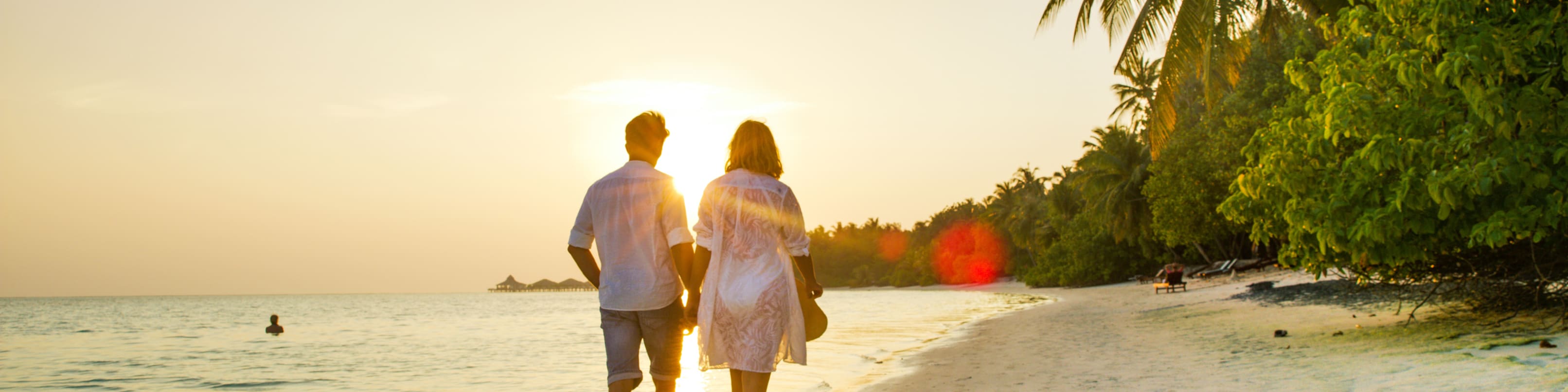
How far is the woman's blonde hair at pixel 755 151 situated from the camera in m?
3.50

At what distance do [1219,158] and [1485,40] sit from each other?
1837 cm

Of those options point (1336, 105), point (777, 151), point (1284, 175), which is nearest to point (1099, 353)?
point (1284, 175)

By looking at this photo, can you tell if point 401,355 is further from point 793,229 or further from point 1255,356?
point 793,229

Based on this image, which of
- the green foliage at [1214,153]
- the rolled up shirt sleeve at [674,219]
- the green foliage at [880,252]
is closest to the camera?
the rolled up shirt sleeve at [674,219]

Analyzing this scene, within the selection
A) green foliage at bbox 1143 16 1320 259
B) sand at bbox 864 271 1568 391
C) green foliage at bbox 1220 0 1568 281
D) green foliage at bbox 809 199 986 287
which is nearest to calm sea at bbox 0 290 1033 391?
sand at bbox 864 271 1568 391

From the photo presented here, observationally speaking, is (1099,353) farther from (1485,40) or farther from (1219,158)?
(1219,158)

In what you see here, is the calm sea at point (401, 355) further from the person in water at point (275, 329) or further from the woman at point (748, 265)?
the woman at point (748, 265)

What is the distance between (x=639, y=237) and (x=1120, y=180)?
118 feet

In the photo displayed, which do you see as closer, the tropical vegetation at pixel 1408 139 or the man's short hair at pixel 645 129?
the man's short hair at pixel 645 129

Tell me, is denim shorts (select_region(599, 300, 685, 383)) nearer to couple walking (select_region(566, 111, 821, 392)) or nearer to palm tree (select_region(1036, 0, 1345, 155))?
couple walking (select_region(566, 111, 821, 392))

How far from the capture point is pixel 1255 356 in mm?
7617

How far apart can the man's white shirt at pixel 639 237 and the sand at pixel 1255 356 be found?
3.93m

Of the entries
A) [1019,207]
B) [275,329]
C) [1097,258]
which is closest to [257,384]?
[275,329]

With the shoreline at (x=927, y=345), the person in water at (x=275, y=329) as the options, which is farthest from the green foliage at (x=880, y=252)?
the person in water at (x=275, y=329)
